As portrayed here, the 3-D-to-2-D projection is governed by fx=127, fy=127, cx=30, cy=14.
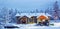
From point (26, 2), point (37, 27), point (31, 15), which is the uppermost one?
point (26, 2)

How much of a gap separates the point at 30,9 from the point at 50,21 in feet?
0.81

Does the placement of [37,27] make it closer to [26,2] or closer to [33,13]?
[33,13]

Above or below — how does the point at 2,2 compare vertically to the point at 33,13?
above

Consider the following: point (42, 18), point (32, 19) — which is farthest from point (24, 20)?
point (42, 18)

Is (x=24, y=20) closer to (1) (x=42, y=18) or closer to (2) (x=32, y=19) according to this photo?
(2) (x=32, y=19)

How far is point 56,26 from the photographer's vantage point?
133 cm

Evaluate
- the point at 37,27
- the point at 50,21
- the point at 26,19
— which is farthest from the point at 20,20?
the point at 50,21

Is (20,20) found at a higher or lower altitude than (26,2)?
lower

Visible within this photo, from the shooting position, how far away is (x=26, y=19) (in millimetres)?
1345

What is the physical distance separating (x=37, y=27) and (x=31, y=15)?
0.47 ft

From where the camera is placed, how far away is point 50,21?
4.39ft

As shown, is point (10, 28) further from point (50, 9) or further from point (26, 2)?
point (50, 9)

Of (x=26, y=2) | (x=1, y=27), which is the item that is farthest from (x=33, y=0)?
(x=1, y=27)

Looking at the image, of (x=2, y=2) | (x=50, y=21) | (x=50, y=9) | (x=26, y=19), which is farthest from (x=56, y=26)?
(x=2, y=2)
